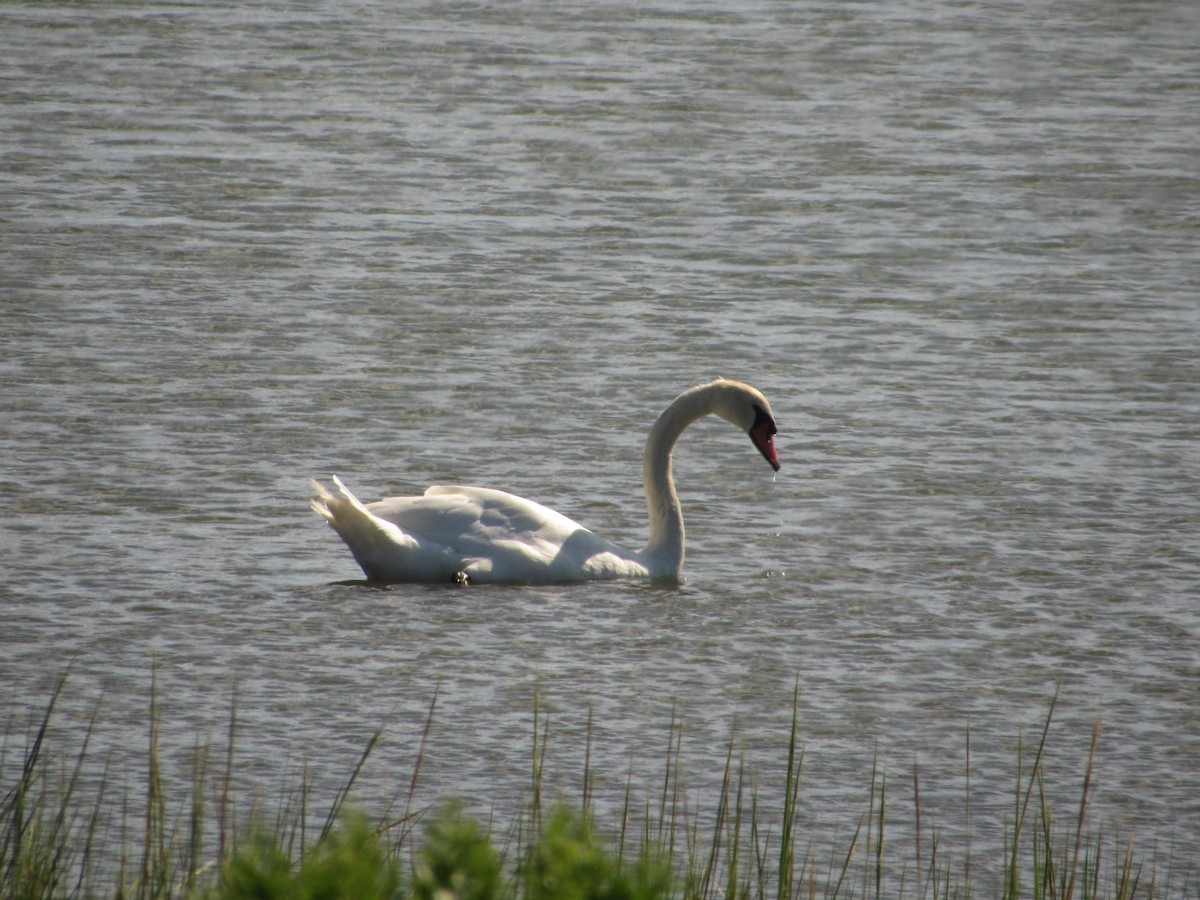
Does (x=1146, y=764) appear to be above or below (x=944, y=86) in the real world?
below

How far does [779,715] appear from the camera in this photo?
23.5ft

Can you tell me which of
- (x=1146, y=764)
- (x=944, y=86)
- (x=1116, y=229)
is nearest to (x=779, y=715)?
(x=1146, y=764)

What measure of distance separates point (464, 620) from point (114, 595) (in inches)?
52.0

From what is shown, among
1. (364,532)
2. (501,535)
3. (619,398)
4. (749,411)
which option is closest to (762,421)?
(749,411)

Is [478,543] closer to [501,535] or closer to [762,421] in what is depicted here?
[501,535]

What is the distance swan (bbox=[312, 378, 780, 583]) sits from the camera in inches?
336

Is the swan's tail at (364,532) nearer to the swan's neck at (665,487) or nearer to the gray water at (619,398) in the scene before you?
the gray water at (619,398)

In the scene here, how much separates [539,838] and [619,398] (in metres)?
7.22

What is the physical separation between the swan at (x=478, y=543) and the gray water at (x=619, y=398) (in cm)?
14

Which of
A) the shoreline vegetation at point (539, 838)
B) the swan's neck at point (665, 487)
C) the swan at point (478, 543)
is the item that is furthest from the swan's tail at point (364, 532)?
the shoreline vegetation at point (539, 838)

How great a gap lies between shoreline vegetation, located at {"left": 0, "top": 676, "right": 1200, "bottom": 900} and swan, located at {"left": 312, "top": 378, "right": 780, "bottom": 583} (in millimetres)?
1683

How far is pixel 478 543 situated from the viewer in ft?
28.4

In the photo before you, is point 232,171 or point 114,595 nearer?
point 114,595

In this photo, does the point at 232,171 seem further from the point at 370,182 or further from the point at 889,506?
the point at 889,506
